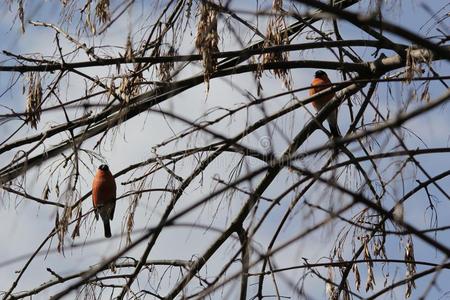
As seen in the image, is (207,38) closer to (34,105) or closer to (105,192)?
(34,105)

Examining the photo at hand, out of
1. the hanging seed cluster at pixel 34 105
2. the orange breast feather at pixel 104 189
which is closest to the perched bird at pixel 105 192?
the orange breast feather at pixel 104 189

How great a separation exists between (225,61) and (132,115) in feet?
1.44

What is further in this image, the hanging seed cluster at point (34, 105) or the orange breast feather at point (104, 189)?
the orange breast feather at point (104, 189)

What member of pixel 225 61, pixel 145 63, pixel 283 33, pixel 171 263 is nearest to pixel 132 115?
pixel 145 63

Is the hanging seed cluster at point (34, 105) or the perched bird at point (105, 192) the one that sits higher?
the perched bird at point (105, 192)

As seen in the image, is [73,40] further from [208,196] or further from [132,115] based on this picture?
[208,196]

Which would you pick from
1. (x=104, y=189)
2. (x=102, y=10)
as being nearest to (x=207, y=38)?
(x=102, y=10)

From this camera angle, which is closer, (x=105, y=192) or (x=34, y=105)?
(x=34, y=105)

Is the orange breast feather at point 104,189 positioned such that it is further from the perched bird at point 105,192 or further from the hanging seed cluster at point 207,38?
the hanging seed cluster at point 207,38

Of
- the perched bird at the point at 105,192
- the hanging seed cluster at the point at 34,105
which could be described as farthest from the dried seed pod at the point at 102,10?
the perched bird at the point at 105,192

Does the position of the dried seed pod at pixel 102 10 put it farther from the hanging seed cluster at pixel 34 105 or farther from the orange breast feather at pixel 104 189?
the orange breast feather at pixel 104 189

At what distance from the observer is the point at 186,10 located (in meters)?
3.07

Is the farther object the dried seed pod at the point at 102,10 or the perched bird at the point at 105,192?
the perched bird at the point at 105,192

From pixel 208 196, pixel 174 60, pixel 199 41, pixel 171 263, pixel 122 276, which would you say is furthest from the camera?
pixel 171 263
